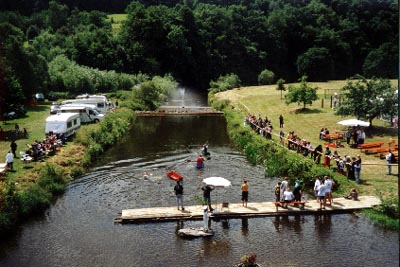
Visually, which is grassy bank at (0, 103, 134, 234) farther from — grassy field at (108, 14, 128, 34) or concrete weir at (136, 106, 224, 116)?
grassy field at (108, 14, 128, 34)

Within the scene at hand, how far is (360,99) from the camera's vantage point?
154ft

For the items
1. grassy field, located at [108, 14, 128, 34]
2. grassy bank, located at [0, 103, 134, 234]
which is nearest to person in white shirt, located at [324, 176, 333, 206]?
grassy bank, located at [0, 103, 134, 234]

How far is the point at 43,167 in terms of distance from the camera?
119 feet

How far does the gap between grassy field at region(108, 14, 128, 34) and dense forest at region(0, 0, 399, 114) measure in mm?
1276

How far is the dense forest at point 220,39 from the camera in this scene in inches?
4323

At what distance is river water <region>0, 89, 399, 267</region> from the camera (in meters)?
22.6

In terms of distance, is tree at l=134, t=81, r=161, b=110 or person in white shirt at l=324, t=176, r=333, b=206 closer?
person in white shirt at l=324, t=176, r=333, b=206

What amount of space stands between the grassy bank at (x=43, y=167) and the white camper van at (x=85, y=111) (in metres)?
1.48

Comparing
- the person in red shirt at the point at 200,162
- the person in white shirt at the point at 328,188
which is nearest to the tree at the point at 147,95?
the person in red shirt at the point at 200,162

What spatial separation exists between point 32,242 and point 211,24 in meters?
108

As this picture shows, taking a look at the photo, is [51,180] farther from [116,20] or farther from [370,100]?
[116,20]

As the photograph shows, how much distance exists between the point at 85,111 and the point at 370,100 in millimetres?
30136

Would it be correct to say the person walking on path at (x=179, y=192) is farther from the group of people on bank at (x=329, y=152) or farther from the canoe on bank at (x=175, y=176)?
the group of people on bank at (x=329, y=152)

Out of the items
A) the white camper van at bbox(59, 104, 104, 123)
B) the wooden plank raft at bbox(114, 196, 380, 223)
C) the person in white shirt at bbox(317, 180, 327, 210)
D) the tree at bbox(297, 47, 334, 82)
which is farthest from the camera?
the tree at bbox(297, 47, 334, 82)
